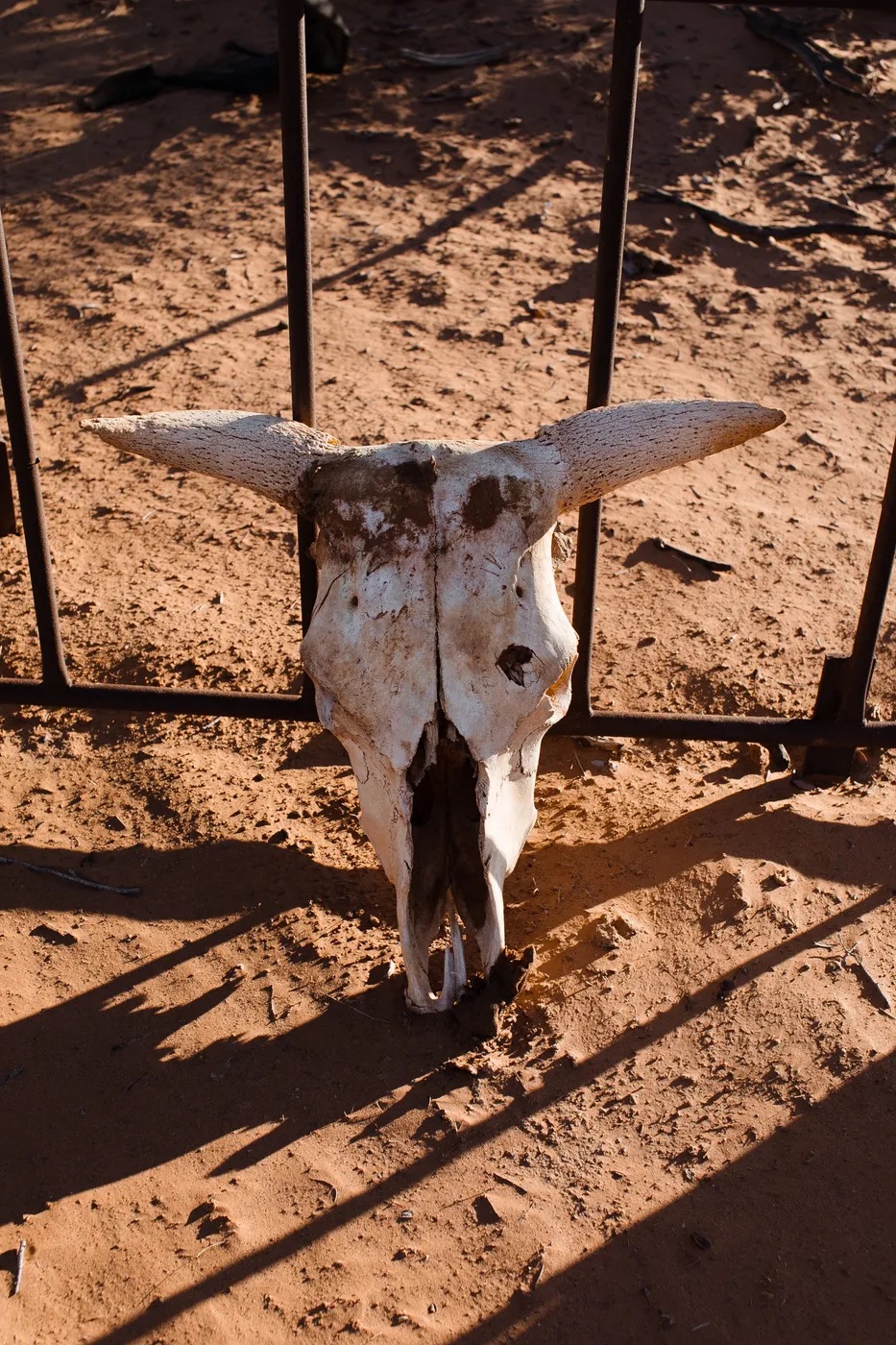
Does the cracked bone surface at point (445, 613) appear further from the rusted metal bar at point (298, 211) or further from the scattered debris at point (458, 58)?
the scattered debris at point (458, 58)

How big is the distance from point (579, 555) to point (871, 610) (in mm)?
870

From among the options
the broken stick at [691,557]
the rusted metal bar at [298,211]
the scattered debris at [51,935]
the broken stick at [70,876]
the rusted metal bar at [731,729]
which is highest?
the rusted metal bar at [298,211]

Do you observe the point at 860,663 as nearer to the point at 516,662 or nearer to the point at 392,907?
the point at 516,662

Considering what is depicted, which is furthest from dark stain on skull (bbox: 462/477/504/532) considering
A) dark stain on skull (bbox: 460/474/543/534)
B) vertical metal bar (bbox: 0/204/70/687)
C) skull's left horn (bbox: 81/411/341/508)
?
vertical metal bar (bbox: 0/204/70/687)

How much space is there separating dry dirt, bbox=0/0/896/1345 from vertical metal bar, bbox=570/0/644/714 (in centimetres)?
72

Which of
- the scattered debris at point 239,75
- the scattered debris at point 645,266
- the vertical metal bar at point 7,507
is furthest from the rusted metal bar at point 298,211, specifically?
the scattered debris at point 239,75

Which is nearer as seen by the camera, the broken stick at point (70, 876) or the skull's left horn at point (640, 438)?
the skull's left horn at point (640, 438)

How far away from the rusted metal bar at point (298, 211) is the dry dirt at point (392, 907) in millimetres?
1008

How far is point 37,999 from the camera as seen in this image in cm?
332

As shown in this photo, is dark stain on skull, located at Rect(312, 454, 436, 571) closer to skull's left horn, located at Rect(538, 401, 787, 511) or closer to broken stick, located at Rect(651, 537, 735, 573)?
skull's left horn, located at Rect(538, 401, 787, 511)

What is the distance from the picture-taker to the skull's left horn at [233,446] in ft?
A: 10.3

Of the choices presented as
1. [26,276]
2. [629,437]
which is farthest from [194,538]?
[26,276]

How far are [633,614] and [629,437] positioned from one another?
179 centimetres

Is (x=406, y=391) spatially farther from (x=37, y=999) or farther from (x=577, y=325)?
(x=37, y=999)
